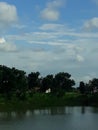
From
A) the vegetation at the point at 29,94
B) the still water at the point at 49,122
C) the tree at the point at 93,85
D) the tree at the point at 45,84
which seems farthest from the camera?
the tree at the point at 93,85

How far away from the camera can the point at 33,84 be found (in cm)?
12494

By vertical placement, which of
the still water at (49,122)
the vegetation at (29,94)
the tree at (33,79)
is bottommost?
the still water at (49,122)

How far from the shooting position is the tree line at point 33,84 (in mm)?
97031

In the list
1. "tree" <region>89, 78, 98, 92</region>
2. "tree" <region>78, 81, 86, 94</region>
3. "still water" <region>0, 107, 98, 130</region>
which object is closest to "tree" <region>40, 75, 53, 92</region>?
"tree" <region>78, 81, 86, 94</region>

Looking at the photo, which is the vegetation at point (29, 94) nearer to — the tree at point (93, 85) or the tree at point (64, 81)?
the tree at point (64, 81)

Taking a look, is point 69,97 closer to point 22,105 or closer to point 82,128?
point 22,105

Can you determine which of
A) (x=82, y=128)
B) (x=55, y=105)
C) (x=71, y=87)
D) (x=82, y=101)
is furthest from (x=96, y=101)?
(x=82, y=128)

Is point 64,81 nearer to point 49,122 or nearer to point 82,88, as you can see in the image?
point 82,88

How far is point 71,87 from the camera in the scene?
145 metres

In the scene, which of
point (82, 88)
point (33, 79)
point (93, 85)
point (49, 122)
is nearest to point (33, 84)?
point (33, 79)

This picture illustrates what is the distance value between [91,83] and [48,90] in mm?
19184

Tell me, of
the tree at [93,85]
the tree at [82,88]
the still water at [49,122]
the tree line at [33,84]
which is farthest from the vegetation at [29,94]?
the still water at [49,122]

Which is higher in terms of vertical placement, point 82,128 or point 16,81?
point 16,81

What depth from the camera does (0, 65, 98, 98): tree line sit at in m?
97.0
